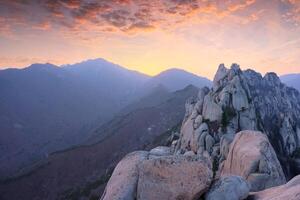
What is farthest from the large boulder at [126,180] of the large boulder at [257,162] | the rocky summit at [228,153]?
the large boulder at [257,162]

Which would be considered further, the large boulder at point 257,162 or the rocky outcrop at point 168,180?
the large boulder at point 257,162

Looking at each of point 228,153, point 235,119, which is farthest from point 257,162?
point 235,119

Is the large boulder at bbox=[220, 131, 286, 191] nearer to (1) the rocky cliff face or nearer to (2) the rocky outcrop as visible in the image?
(2) the rocky outcrop

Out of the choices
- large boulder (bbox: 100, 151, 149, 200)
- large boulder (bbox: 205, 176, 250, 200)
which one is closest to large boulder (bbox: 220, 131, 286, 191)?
large boulder (bbox: 205, 176, 250, 200)

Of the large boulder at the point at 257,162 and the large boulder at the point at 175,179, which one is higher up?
the large boulder at the point at 175,179

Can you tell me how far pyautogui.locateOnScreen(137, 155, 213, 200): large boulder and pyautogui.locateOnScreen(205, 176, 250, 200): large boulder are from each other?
1.81 feet

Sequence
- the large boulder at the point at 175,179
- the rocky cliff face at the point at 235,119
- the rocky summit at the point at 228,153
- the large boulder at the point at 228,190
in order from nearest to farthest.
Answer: the large boulder at the point at 228,190, the large boulder at the point at 175,179, the rocky summit at the point at 228,153, the rocky cliff face at the point at 235,119

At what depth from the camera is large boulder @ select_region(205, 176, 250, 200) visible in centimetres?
1641

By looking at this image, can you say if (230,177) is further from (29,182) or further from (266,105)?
(29,182)

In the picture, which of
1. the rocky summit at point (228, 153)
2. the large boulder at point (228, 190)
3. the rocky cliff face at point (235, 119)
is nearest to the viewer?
the large boulder at point (228, 190)

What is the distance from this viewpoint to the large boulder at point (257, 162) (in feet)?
93.9

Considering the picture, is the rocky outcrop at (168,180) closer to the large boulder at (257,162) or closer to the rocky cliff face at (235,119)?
the large boulder at (257,162)

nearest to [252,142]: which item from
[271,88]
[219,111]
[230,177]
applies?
[230,177]

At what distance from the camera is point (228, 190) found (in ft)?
54.3
